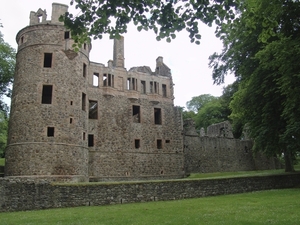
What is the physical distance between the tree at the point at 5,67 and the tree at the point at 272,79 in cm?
2278

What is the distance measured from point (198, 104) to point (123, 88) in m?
37.0

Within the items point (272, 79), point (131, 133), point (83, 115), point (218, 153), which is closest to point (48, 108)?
point (83, 115)

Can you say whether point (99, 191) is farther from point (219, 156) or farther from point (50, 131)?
point (219, 156)

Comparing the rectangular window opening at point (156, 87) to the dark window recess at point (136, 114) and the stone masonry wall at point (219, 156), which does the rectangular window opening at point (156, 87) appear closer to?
the dark window recess at point (136, 114)

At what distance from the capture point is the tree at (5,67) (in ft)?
102

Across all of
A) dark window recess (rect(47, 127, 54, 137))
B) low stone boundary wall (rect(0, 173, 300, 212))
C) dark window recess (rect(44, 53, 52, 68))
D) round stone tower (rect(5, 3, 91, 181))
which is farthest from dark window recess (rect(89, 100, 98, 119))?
low stone boundary wall (rect(0, 173, 300, 212))

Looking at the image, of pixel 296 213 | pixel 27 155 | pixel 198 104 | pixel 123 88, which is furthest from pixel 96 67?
pixel 198 104

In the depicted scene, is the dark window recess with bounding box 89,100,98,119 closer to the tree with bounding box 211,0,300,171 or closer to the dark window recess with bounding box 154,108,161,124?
the dark window recess with bounding box 154,108,161,124

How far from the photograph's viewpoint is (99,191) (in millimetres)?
14781

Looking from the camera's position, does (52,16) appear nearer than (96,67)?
Yes

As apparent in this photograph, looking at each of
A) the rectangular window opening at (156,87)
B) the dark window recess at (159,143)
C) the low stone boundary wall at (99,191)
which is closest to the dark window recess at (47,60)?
the rectangular window opening at (156,87)

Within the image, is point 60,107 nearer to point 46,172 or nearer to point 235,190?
point 46,172

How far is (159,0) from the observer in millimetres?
7477

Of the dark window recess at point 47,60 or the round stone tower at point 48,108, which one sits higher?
the dark window recess at point 47,60
